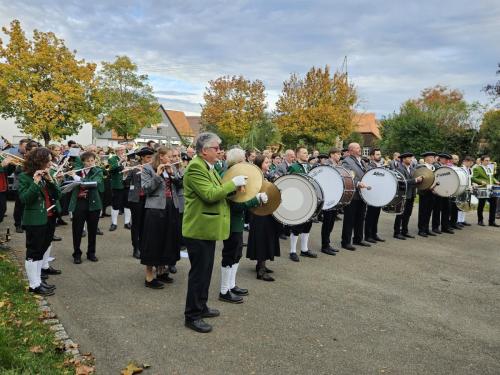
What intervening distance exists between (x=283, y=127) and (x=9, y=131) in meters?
32.9

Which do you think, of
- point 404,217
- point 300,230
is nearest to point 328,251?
point 300,230

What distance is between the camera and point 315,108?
114 feet

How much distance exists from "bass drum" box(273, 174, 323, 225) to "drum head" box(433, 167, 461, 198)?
557 cm

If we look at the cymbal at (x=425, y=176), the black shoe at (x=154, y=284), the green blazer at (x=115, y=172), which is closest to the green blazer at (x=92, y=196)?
the black shoe at (x=154, y=284)

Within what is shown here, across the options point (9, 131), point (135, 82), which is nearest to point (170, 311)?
point (135, 82)

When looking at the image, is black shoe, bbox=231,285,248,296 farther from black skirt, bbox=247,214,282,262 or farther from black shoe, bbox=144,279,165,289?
black shoe, bbox=144,279,165,289

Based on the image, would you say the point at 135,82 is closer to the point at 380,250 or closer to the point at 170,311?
the point at 380,250

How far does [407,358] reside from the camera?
434 centimetres

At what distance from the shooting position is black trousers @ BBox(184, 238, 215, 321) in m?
4.74

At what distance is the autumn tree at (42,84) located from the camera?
83.8 feet

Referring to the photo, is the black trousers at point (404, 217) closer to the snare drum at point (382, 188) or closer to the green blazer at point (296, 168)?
the snare drum at point (382, 188)

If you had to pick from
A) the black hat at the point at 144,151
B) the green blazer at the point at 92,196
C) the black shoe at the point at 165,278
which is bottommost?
the black shoe at the point at 165,278

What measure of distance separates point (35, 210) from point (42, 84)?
954 inches

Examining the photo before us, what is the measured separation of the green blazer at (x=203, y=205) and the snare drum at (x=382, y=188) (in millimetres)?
5332
